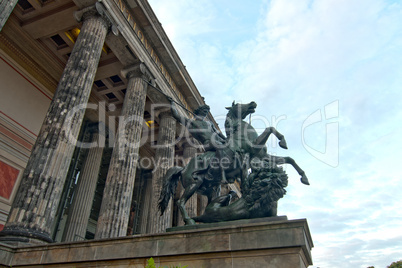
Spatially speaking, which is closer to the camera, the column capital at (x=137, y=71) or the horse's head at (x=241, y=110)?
the horse's head at (x=241, y=110)

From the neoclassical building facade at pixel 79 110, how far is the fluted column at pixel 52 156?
0.08ft

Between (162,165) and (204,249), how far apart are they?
410 inches

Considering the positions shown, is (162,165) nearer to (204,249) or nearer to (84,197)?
(84,197)

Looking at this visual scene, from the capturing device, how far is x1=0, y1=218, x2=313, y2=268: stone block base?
4078 millimetres

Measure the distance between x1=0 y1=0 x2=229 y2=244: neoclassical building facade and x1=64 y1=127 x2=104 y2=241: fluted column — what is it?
0.05 metres

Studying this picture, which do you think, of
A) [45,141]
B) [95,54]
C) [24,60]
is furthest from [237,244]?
[24,60]

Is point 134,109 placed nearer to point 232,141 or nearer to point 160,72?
point 160,72

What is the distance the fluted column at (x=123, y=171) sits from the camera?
1018 cm

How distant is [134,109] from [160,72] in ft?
13.5

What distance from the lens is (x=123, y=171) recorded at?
11070mm

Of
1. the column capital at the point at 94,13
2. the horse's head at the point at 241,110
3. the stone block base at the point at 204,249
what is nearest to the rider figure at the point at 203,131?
the horse's head at the point at 241,110

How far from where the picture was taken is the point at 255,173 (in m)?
5.58

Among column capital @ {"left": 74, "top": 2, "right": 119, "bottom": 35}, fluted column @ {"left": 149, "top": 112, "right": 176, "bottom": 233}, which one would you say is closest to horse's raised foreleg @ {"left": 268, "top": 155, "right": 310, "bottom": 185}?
fluted column @ {"left": 149, "top": 112, "right": 176, "bottom": 233}

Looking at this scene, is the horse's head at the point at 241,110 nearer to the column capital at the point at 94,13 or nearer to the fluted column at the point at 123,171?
the fluted column at the point at 123,171
